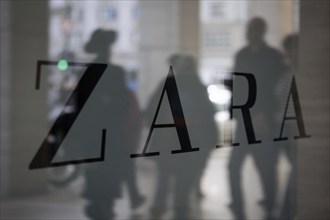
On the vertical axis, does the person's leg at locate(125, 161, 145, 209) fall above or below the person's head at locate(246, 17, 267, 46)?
below

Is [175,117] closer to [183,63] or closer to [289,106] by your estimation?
[183,63]

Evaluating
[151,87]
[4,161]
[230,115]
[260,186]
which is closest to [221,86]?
[230,115]

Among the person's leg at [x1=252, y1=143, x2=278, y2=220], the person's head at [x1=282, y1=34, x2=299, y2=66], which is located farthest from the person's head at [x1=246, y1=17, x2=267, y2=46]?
the person's leg at [x1=252, y1=143, x2=278, y2=220]

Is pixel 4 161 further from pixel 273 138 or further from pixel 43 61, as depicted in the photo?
pixel 273 138

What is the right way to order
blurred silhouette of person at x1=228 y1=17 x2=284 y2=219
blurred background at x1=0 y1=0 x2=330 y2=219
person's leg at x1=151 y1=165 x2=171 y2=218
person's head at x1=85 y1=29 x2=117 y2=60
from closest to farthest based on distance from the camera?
blurred background at x1=0 y1=0 x2=330 y2=219 < person's head at x1=85 y1=29 x2=117 y2=60 < person's leg at x1=151 y1=165 x2=171 y2=218 < blurred silhouette of person at x1=228 y1=17 x2=284 y2=219

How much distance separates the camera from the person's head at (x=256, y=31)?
8.12ft

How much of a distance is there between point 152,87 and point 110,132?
276 mm

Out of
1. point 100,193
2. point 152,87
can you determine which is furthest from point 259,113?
point 100,193

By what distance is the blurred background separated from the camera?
176 centimetres

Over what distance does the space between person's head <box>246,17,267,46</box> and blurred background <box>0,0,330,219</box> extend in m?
0.03

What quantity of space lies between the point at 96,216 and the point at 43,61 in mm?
653

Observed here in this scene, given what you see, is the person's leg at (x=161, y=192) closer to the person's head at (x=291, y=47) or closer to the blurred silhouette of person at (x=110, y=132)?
the blurred silhouette of person at (x=110, y=132)

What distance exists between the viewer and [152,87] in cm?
208

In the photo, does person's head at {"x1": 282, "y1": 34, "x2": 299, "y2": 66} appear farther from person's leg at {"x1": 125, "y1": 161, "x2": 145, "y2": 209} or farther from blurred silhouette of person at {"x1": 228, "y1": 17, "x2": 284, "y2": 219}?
person's leg at {"x1": 125, "y1": 161, "x2": 145, "y2": 209}
